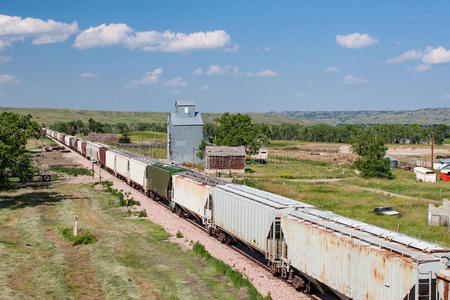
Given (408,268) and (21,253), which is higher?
(408,268)

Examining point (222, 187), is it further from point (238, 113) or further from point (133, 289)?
point (238, 113)

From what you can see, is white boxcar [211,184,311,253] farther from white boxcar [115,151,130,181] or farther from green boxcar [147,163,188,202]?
white boxcar [115,151,130,181]

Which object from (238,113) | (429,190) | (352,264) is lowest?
(429,190)

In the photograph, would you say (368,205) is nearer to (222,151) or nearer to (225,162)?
(225,162)

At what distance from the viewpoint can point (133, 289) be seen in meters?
18.9

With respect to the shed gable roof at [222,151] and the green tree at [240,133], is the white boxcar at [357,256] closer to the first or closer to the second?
the shed gable roof at [222,151]

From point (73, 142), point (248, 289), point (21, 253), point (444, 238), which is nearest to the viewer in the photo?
point (248, 289)

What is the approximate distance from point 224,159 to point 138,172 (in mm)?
29659

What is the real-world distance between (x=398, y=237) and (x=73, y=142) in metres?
110

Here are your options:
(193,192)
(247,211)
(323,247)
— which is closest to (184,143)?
(193,192)

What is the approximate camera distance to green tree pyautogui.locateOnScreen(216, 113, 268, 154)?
92.2m

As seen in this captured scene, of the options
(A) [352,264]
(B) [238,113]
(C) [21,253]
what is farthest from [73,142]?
(A) [352,264]

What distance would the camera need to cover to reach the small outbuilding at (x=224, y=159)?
75.3 metres

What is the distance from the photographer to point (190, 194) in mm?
31359
